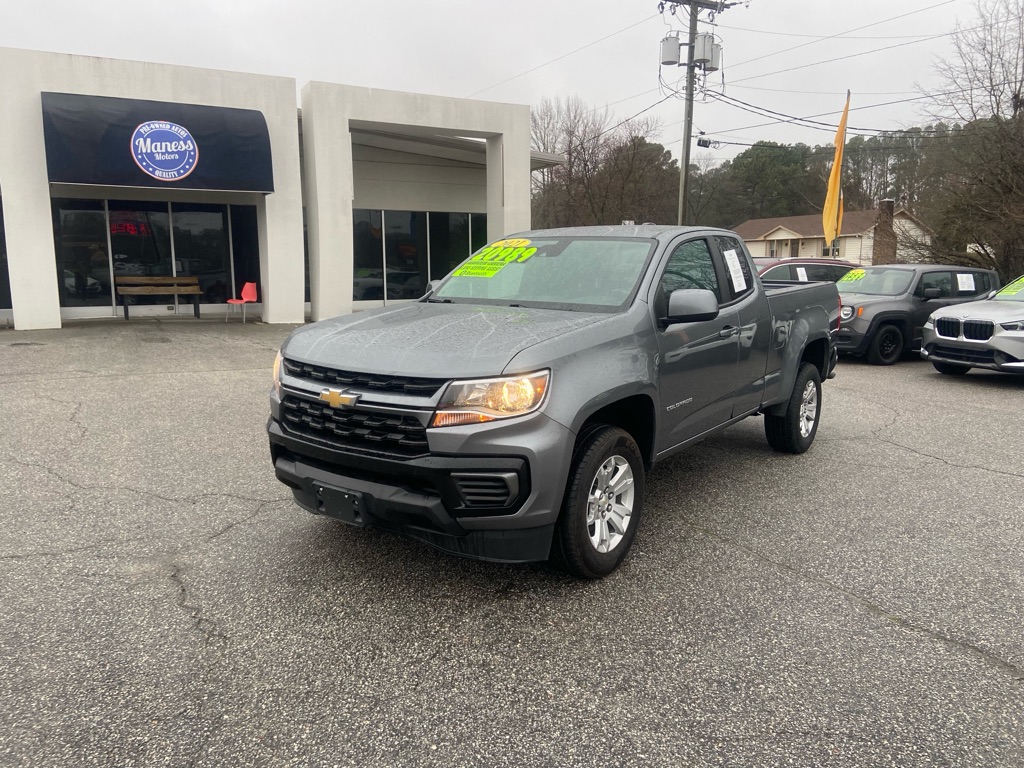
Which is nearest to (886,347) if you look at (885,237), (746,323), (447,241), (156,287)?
(746,323)

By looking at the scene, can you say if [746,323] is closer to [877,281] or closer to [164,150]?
[877,281]

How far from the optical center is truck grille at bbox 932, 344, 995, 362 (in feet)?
31.9

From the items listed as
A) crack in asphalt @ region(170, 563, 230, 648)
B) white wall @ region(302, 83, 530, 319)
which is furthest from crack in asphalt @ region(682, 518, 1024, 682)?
white wall @ region(302, 83, 530, 319)

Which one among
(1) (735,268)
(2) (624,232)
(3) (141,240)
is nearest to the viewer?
(2) (624,232)

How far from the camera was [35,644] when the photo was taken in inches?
121

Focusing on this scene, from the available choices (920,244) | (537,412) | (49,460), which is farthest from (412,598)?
(920,244)

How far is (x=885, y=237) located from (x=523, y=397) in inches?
1105

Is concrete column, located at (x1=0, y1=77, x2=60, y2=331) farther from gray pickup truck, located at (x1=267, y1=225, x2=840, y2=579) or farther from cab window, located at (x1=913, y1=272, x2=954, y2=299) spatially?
cab window, located at (x1=913, y1=272, x2=954, y2=299)

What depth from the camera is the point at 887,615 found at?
3.42 metres

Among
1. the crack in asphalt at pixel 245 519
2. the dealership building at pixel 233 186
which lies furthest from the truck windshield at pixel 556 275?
the dealership building at pixel 233 186

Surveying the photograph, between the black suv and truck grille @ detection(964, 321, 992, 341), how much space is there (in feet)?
5.49

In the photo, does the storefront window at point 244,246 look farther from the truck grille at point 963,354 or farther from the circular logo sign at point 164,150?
the truck grille at point 963,354

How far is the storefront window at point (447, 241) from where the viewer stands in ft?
64.8

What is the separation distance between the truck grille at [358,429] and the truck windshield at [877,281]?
1124 centimetres
